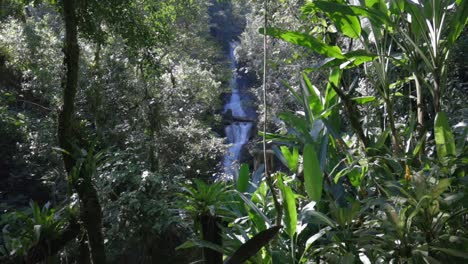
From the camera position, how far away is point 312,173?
1.88 metres

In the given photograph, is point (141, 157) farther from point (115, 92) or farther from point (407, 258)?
point (407, 258)

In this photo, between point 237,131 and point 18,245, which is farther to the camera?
point 237,131

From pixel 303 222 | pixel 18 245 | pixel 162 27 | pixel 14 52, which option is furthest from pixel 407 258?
pixel 14 52

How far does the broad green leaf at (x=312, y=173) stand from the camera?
6.07 feet

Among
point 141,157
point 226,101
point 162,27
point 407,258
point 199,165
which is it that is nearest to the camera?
point 407,258

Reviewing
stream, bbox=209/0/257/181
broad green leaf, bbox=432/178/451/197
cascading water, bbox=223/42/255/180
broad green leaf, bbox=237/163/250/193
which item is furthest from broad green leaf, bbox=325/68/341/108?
cascading water, bbox=223/42/255/180

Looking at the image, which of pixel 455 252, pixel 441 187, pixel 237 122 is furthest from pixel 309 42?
pixel 237 122

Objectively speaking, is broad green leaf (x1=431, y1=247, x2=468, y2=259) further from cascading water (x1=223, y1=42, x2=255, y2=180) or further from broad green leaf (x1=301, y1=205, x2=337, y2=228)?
cascading water (x1=223, y1=42, x2=255, y2=180)

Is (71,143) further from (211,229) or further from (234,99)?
(234,99)

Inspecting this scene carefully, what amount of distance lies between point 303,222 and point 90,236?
128cm

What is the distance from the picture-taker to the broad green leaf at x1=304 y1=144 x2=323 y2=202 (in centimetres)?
185

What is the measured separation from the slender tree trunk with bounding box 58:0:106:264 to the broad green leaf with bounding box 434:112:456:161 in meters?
1.87

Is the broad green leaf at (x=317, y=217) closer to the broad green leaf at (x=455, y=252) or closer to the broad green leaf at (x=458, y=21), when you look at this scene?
the broad green leaf at (x=455, y=252)

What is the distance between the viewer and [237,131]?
1418cm
